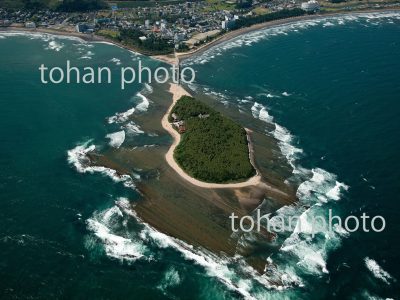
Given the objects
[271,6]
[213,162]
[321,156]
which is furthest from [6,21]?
[321,156]

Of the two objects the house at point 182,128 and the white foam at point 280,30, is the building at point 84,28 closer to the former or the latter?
the white foam at point 280,30

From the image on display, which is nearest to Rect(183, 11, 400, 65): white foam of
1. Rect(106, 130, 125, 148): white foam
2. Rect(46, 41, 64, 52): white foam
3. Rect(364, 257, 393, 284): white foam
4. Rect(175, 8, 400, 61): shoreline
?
Rect(175, 8, 400, 61): shoreline

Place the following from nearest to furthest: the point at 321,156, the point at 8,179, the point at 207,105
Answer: the point at 8,179 → the point at 321,156 → the point at 207,105

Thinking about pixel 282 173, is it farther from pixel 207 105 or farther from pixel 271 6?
pixel 271 6

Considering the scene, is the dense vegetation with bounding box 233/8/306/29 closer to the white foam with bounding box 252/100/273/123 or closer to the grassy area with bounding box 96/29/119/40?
the grassy area with bounding box 96/29/119/40

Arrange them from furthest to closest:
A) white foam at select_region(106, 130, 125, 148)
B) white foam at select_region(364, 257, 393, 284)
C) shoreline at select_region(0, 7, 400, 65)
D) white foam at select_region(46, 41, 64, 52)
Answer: white foam at select_region(46, 41, 64, 52), shoreline at select_region(0, 7, 400, 65), white foam at select_region(106, 130, 125, 148), white foam at select_region(364, 257, 393, 284)

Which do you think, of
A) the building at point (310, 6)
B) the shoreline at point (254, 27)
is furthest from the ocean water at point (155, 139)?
the building at point (310, 6)
